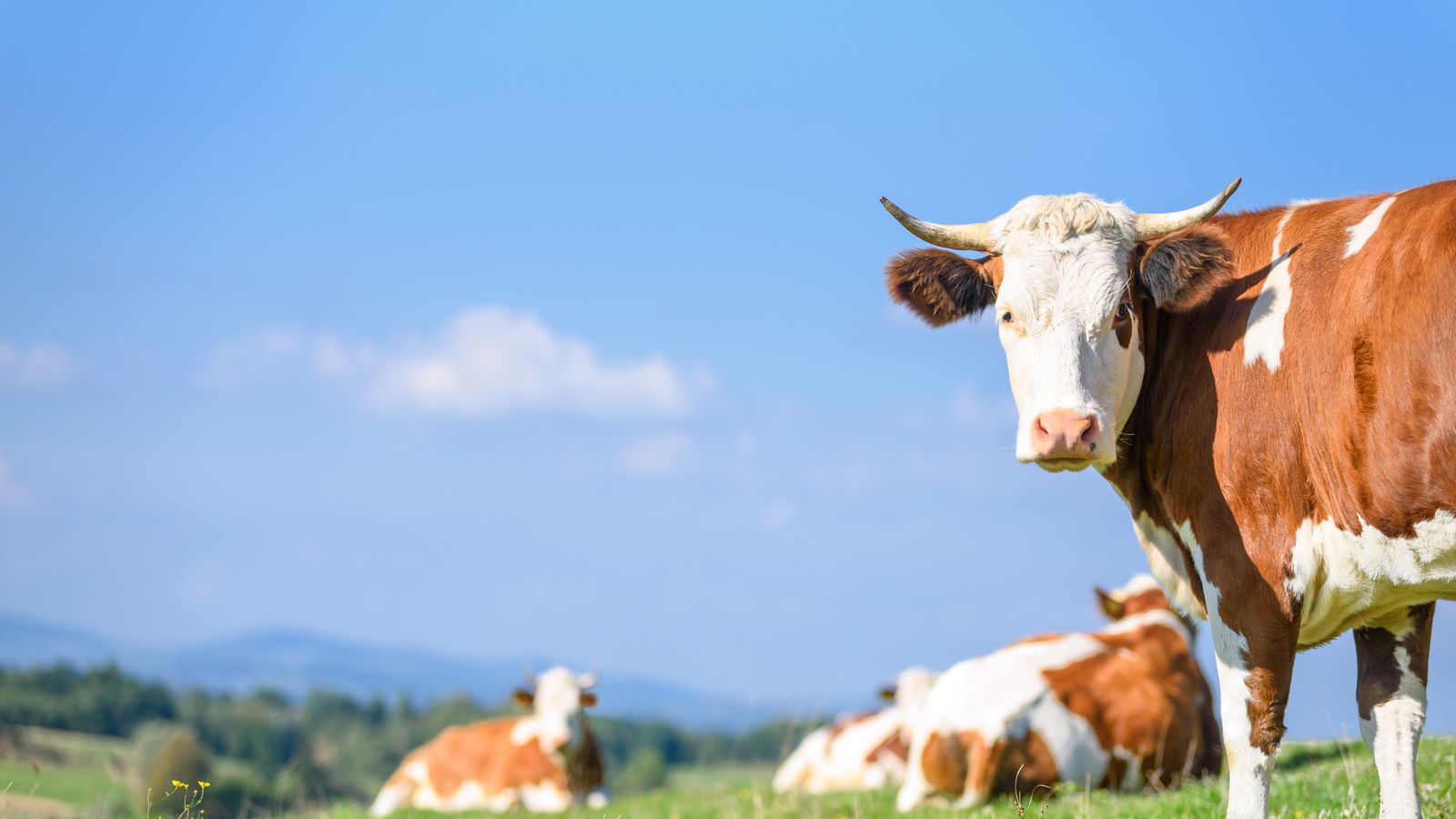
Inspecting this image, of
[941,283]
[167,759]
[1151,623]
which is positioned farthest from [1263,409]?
[167,759]

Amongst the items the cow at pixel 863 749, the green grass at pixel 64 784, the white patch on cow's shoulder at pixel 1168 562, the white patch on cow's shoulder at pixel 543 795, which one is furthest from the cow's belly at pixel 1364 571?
the white patch on cow's shoulder at pixel 543 795

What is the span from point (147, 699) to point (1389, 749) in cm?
7989

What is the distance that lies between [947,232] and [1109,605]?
861cm

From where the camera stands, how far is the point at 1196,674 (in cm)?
1214

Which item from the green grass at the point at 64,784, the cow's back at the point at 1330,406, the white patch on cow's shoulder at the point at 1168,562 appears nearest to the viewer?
the cow's back at the point at 1330,406

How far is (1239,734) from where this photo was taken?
6.04 m

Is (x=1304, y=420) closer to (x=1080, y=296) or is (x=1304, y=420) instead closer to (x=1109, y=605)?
(x=1080, y=296)

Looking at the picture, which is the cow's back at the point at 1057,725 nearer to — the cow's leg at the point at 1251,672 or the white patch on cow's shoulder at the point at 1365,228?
the cow's leg at the point at 1251,672

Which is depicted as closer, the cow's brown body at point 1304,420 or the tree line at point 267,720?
the cow's brown body at point 1304,420

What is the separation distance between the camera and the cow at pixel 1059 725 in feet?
35.5

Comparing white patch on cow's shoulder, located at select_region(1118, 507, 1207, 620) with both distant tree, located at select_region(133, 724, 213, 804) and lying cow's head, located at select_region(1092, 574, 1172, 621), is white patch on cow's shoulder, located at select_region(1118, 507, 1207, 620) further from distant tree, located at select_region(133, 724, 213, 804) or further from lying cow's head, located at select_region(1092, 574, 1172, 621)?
distant tree, located at select_region(133, 724, 213, 804)

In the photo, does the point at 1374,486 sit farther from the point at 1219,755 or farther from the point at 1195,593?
the point at 1219,755

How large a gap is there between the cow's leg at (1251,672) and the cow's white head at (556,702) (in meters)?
15.1

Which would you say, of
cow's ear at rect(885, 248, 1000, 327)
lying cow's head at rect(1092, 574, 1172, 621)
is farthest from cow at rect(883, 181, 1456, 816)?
lying cow's head at rect(1092, 574, 1172, 621)
